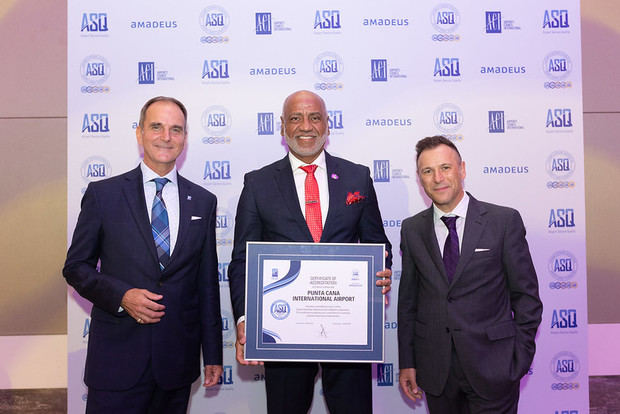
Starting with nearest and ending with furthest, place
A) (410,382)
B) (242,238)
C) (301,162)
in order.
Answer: (410,382), (242,238), (301,162)

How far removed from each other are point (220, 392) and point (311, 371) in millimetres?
1591

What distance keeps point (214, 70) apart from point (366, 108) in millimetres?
1359

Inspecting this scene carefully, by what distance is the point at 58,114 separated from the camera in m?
4.08

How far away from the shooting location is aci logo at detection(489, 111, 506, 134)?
4.11m

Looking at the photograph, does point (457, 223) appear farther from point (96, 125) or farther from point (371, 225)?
point (96, 125)

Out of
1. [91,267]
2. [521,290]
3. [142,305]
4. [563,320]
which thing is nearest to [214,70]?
[91,267]

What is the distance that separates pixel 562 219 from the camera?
4.12m

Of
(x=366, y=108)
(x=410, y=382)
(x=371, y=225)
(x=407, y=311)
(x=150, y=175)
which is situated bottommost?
(x=410, y=382)

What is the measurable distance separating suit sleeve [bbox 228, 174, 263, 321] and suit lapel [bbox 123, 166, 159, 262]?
460mm

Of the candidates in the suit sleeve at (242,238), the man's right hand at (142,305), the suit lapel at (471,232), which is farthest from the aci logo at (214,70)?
the suit lapel at (471,232)

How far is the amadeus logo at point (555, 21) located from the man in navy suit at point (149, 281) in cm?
341

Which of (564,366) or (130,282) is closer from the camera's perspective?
(130,282)

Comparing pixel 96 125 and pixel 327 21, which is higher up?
pixel 327 21

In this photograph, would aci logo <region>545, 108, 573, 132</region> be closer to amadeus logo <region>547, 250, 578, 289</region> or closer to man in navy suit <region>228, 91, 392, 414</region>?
amadeus logo <region>547, 250, 578, 289</region>
